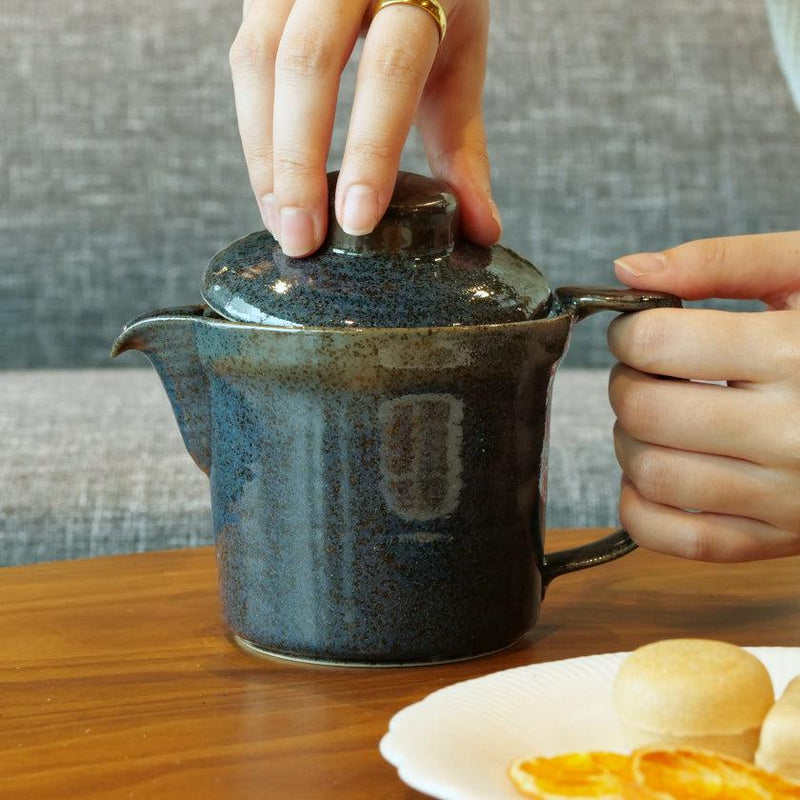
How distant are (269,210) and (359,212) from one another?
61mm

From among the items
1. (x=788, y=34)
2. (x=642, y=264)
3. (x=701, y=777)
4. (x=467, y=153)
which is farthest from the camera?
(x=788, y=34)

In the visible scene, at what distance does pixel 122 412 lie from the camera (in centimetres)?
133

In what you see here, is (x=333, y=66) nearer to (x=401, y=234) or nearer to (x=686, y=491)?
(x=401, y=234)

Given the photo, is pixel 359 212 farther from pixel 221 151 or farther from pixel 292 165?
pixel 221 151

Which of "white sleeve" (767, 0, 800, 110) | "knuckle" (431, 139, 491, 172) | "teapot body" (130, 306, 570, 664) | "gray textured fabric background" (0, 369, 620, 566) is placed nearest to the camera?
"teapot body" (130, 306, 570, 664)

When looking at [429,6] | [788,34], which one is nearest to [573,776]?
[429,6]

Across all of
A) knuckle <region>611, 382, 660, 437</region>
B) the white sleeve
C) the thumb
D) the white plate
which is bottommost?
the white plate

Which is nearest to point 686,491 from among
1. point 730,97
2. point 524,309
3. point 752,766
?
point 524,309

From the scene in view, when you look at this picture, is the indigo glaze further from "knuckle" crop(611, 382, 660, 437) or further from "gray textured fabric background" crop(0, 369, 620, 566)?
"gray textured fabric background" crop(0, 369, 620, 566)

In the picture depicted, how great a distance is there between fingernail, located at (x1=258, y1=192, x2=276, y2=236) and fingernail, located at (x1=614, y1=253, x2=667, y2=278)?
17 centimetres

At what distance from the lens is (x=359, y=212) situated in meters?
0.52

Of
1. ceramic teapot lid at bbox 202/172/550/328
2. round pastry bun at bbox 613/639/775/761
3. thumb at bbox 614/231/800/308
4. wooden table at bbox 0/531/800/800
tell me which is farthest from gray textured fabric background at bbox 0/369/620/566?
round pastry bun at bbox 613/639/775/761

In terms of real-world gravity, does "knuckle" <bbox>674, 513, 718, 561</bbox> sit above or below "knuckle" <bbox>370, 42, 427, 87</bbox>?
below

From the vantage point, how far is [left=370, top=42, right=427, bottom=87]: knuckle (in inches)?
22.7
